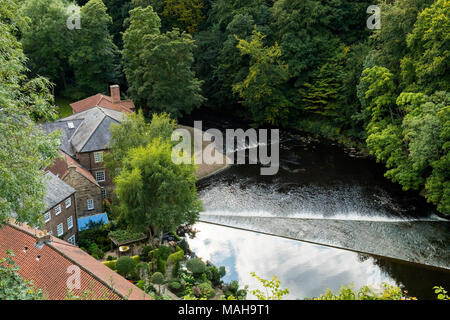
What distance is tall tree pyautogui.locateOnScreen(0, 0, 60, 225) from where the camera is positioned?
620 inches

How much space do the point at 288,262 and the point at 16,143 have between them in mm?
19721

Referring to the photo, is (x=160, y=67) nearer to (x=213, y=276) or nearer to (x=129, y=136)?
(x=129, y=136)

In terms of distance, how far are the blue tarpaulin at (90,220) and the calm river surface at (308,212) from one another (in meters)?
6.97

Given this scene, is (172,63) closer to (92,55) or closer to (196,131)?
(196,131)

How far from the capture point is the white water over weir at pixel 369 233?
31.0m

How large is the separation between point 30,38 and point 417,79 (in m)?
46.1

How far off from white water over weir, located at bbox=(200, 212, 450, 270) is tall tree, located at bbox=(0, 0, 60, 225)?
20.3m

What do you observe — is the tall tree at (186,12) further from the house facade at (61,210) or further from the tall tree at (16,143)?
the tall tree at (16,143)

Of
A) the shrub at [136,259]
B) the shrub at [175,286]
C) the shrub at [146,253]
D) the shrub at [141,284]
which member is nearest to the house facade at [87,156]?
the shrub at [146,253]

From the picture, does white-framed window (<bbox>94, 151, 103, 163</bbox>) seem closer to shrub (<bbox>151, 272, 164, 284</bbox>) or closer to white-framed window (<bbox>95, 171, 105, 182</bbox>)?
white-framed window (<bbox>95, 171, 105, 182</bbox>)

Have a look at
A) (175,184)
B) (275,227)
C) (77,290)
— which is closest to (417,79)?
(275,227)

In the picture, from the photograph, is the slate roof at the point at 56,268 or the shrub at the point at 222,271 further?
the shrub at the point at 222,271

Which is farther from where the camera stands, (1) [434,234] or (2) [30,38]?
(2) [30,38]

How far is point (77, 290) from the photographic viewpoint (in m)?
19.1
